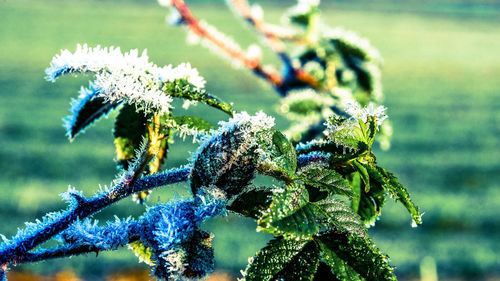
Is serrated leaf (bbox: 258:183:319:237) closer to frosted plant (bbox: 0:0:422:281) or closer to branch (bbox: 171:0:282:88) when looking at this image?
frosted plant (bbox: 0:0:422:281)

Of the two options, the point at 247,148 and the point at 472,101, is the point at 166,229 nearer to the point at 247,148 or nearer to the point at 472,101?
the point at 247,148

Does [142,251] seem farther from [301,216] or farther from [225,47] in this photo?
[225,47]

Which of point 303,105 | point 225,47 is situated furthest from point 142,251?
point 225,47

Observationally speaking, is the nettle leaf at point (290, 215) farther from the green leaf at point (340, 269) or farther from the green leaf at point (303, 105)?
the green leaf at point (303, 105)

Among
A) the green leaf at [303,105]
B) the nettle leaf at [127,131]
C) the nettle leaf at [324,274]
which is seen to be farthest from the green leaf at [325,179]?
the green leaf at [303,105]

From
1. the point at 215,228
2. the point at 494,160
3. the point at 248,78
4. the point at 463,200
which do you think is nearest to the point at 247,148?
the point at 215,228

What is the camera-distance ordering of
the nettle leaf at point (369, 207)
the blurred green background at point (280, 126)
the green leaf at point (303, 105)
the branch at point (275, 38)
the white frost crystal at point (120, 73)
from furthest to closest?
the blurred green background at point (280, 126) → the branch at point (275, 38) → the green leaf at point (303, 105) → the nettle leaf at point (369, 207) → the white frost crystal at point (120, 73)
